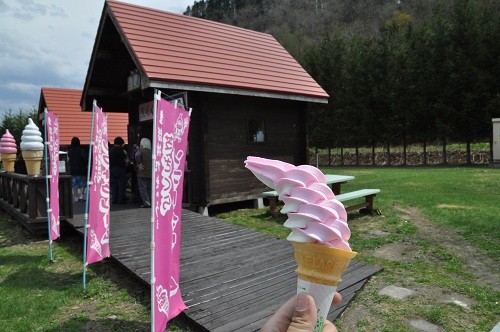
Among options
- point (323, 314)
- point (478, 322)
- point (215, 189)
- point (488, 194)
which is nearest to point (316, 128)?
point (488, 194)

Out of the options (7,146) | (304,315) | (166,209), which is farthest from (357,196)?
(7,146)

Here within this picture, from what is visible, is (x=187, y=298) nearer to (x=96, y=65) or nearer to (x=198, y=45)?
(x=198, y=45)

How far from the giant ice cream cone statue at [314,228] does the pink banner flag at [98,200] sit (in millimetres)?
4216

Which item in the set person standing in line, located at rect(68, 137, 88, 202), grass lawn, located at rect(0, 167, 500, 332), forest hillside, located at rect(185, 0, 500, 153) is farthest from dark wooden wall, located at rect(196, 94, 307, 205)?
forest hillside, located at rect(185, 0, 500, 153)

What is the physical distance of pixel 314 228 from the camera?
1550mm

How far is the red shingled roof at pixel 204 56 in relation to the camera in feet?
28.5

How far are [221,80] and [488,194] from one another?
8.50 metres

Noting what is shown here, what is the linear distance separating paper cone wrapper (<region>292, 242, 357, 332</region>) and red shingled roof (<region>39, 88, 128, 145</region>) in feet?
61.9

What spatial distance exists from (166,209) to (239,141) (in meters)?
7.01

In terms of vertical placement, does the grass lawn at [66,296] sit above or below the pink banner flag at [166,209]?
below

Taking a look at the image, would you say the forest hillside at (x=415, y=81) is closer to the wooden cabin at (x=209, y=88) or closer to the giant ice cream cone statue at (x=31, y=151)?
the wooden cabin at (x=209, y=88)

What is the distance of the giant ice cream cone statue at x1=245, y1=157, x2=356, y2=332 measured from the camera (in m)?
1.52

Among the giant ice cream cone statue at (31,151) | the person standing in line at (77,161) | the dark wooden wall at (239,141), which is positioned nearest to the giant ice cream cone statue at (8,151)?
the person standing in line at (77,161)

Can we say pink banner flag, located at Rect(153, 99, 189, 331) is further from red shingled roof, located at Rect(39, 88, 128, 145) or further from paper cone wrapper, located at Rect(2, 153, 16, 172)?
red shingled roof, located at Rect(39, 88, 128, 145)
